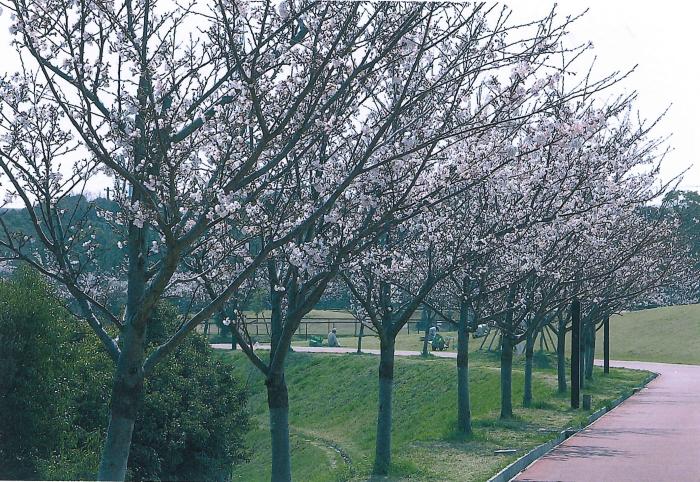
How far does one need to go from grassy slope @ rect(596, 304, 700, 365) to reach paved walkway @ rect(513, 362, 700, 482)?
27885 mm

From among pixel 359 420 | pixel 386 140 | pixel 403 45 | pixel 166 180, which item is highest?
pixel 403 45

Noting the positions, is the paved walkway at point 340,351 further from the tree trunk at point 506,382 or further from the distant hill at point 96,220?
the distant hill at point 96,220

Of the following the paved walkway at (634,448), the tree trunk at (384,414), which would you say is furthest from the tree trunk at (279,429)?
the paved walkway at (634,448)

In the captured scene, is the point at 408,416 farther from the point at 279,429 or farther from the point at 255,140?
the point at 255,140

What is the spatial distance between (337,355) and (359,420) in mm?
11113

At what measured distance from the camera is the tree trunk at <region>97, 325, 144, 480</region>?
24.3 ft

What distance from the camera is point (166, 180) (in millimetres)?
7453

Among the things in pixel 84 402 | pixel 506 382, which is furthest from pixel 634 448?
pixel 84 402

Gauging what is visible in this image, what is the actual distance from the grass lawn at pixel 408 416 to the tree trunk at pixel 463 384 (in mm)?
316

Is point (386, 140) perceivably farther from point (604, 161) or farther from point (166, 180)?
point (604, 161)

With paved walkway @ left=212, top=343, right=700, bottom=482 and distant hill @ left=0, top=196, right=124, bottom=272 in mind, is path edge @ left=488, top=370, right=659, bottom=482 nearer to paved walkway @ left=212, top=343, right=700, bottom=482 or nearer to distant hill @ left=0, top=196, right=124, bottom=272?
paved walkway @ left=212, top=343, right=700, bottom=482

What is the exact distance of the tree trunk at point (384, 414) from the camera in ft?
47.5

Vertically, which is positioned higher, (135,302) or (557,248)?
(557,248)

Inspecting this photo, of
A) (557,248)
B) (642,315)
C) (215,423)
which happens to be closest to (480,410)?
(215,423)
